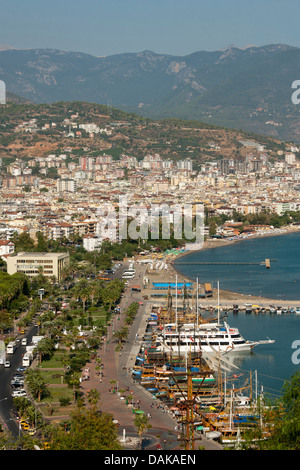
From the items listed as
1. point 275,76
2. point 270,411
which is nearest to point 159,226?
point 270,411

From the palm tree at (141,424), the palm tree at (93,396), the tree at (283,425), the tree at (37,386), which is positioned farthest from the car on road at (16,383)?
the tree at (283,425)

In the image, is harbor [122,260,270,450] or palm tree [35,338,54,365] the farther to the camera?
palm tree [35,338,54,365]

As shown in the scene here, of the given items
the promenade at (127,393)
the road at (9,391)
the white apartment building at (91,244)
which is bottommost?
the promenade at (127,393)

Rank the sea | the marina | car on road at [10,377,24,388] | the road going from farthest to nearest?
the sea, car on road at [10,377,24,388], the marina, the road

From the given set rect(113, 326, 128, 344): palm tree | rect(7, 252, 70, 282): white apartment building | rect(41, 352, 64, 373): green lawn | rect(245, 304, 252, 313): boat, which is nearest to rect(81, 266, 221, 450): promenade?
rect(113, 326, 128, 344): palm tree

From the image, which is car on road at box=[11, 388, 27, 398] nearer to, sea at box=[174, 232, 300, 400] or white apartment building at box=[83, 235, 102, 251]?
sea at box=[174, 232, 300, 400]

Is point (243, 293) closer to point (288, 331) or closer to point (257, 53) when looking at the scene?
point (288, 331)

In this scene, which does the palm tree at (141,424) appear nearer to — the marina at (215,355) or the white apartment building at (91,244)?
the marina at (215,355)
